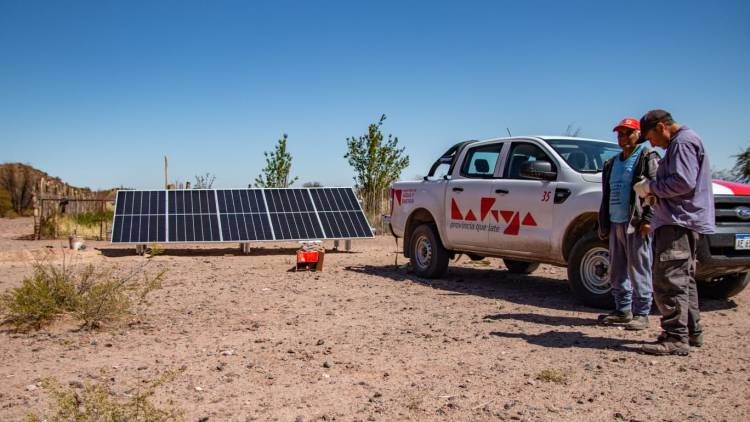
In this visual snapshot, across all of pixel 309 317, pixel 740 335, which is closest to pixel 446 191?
pixel 309 317

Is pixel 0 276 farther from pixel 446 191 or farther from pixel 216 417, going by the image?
pixel 216 417

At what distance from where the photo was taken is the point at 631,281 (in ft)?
21.0

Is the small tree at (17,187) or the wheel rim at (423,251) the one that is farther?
the small tree at (17,187)

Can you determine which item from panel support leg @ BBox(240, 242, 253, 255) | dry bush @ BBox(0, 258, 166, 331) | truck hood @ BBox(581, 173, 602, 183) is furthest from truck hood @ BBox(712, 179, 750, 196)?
panel support leg @ BBox(240, 242, 253, 255)

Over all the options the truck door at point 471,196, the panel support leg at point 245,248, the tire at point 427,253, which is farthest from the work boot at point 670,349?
the panel support leg at point 245,248

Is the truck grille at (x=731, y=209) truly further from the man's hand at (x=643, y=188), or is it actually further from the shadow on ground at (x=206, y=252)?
the shadow on ground at (x=206, y=252)

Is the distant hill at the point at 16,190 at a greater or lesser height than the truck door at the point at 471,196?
greater

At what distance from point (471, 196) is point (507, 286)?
150 centimetres

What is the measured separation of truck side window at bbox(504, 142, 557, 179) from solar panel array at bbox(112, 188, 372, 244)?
19.2ft

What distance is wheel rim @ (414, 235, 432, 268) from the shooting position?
410 inches

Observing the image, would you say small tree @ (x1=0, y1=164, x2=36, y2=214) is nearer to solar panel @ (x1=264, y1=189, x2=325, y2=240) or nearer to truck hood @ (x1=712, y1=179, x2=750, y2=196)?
solar panel @ (x1=264, y1=189, x2=325, y2=240)

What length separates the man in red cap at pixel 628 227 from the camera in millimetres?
6227

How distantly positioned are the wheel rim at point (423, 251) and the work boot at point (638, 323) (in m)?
4.22

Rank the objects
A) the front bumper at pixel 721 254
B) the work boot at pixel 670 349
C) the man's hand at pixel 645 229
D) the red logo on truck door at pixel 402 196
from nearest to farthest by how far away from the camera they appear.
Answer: the work boot at pixel 670 349 → the man's hand at pixel 645 229 → the front bumper at pixel 721 254 → the red logo on truck door at pixel 402 196
